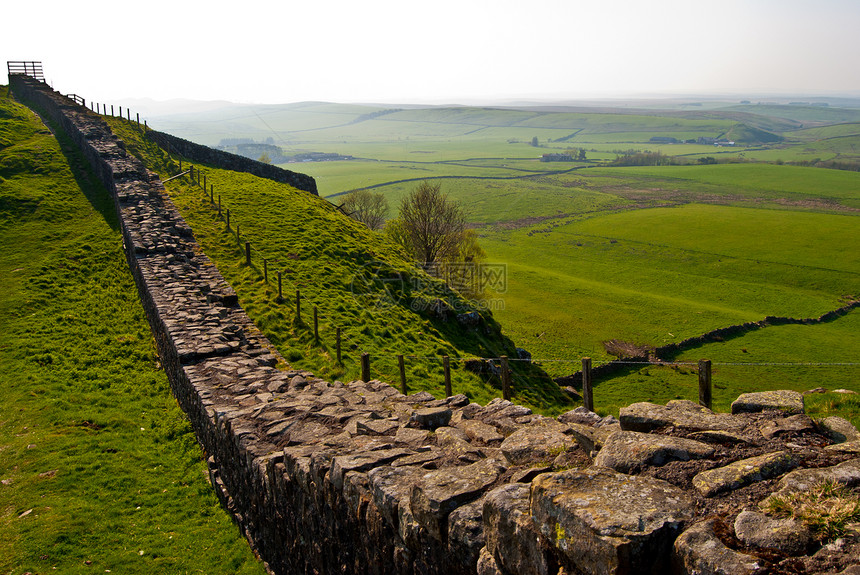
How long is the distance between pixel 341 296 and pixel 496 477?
23.8 metres

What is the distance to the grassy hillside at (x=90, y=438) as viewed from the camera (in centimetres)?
1091

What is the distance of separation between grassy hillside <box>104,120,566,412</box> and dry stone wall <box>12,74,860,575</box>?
352 inches

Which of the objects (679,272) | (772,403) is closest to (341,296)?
(772,403)

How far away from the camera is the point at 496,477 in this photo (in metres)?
6.41

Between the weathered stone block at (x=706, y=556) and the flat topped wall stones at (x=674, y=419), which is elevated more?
the flat topped wall stones at (x=674, y=419)

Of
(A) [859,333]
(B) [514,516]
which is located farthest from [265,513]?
(A) [859,333]

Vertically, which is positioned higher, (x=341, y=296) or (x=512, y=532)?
(x=512, y=532)

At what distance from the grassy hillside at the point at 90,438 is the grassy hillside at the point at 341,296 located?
17.7ft

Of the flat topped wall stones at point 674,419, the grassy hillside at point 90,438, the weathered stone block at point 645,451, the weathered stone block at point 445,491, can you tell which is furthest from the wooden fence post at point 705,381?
the grassy hillside at point 90,438

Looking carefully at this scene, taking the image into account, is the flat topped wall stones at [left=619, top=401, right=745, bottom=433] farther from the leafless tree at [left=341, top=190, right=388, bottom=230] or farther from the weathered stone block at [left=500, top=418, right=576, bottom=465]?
the leafless tree at [left=341, top=190, right=388, bottom=230]

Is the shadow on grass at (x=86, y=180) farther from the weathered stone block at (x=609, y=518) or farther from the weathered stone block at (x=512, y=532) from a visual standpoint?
the weathered stone block at (x=609, y=518)

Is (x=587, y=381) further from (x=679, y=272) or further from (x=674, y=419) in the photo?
(x=679, y=272)

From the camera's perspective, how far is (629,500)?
489 centimetres

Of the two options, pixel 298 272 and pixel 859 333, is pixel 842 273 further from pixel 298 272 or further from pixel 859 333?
pixel 298 272
